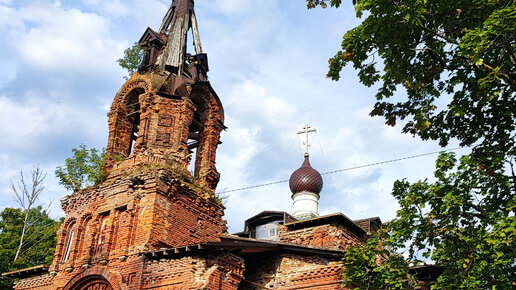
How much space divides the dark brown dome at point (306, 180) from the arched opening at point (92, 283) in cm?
938

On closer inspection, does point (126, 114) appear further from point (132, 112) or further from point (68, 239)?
point (68, 239)

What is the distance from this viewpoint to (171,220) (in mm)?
14633

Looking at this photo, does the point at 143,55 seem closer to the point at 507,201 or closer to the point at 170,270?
the point at 170,270

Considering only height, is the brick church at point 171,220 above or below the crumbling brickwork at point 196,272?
above

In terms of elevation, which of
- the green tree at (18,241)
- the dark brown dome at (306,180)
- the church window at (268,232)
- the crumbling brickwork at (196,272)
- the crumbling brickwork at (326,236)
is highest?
the dark brown dome at (306,180)

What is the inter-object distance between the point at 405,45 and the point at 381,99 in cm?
116

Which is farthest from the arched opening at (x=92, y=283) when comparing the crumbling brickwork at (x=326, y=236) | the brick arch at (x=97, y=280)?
the crumbling brickwork at (x=326, y=236)

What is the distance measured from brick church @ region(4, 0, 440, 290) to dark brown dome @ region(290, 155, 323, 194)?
2.97m

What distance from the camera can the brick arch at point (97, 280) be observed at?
537 inches

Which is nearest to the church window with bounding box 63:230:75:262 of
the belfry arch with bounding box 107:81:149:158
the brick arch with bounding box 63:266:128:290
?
the brick arch with bounding box 63:266:128:290

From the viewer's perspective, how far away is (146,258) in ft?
44.5

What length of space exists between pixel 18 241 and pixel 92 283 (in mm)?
13264

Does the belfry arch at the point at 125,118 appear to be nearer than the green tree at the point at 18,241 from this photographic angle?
Yes

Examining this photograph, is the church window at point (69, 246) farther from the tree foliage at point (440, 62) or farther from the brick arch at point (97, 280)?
the tree foliage at point (440, 62)
